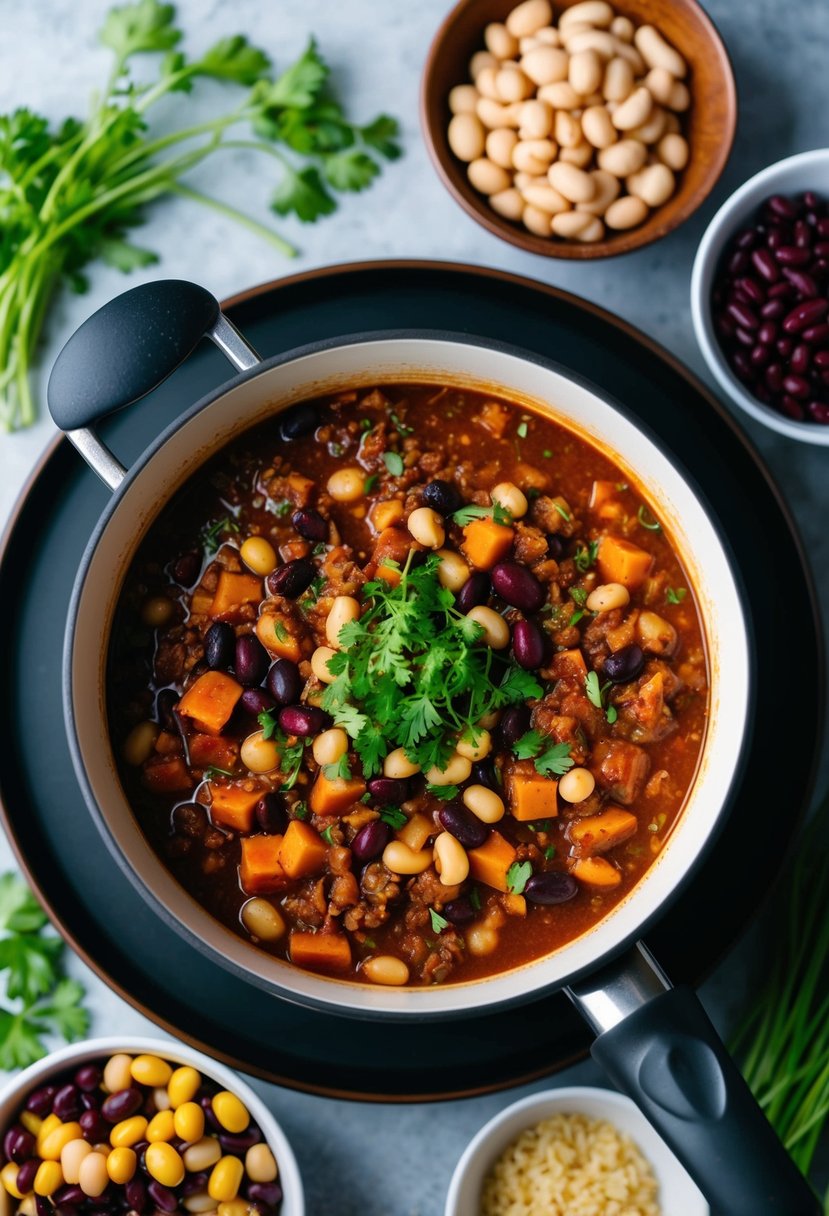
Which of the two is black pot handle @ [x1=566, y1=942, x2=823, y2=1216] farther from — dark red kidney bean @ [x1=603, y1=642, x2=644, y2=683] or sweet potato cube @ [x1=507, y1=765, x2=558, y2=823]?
dark red kidney bean @ [x1=603, y1=642, x2=644, y2=683]

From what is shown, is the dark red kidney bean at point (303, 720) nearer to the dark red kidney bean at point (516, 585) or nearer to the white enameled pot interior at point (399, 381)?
the white enameled pot interior at point (399, 381)

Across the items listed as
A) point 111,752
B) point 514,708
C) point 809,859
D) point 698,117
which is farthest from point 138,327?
point 809,859

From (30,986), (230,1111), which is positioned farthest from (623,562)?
(30,986)

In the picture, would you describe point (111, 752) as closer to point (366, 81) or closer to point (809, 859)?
point (809, 859)

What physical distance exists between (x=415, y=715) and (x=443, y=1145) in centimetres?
154

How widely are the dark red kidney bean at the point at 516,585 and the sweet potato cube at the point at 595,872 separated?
2.29 ft

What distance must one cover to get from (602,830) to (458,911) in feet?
1.44

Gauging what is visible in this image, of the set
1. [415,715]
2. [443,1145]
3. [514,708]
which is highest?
[415,715]

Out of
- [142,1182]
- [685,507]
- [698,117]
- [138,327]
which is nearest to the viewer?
[138,327]

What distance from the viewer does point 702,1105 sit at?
100 inches

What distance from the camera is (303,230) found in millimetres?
3799

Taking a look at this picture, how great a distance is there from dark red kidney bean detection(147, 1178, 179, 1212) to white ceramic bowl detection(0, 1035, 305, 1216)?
319mm

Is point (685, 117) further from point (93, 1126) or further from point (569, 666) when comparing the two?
point (93, 1126)

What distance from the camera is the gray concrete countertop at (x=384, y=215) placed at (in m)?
3.66
